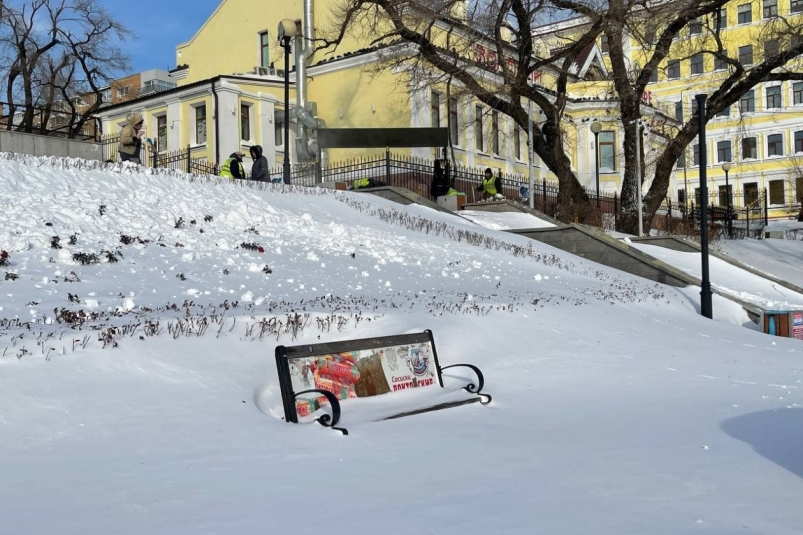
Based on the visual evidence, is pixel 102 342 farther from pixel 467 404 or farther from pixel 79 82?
pixel 79 82

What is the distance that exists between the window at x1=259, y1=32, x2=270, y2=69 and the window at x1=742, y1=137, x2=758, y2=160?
42.5 meters

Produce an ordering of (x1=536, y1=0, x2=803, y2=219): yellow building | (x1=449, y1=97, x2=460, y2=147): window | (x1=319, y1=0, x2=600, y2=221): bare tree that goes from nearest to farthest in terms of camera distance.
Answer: (x1=319, y1=0, x2=600, y2=221): bare tree
(x1=449, y1=97, x2=460, y2=147): window
(x1=536, y1=0, x2=803, y2=219): yellow building

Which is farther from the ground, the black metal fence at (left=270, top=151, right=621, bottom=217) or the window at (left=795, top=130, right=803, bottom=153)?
the window at (left=795, top=130, right=803, bottom=153)

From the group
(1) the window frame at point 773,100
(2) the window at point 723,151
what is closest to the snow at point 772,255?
(1) the window frame at point 773,100

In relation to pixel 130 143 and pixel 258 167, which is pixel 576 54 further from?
pixel 130 143

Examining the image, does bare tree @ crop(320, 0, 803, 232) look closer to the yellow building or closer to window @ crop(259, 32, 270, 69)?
window @ crop(259, 32, 270, 69)

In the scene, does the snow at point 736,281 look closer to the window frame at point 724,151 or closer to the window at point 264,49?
the window at point 264,49

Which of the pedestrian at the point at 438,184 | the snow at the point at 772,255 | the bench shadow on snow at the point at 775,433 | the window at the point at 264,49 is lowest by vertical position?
the bench shadow on snow at the point at 775,433

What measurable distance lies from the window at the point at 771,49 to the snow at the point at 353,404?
1616 centimetres

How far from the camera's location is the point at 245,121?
120 ft

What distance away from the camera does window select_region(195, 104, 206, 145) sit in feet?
120

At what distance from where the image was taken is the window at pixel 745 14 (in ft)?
214

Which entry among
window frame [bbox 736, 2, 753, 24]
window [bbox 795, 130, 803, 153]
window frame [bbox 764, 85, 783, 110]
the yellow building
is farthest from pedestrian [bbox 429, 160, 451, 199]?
window frame [bbox 736, 2, 753, 24]

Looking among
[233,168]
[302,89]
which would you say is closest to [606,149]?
[302,89]
